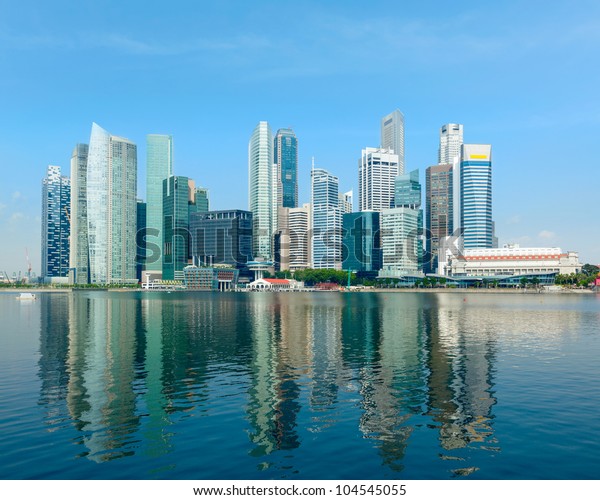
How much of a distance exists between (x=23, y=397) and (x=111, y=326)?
5923 centimetres

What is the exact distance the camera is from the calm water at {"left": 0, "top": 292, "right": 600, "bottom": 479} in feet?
84.6

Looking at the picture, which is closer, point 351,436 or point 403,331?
point 351,436

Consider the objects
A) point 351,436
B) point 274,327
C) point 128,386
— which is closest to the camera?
point 351,436

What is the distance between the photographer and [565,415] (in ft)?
114

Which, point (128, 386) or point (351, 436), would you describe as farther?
point (128, 386)

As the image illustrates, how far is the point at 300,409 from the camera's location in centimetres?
3638

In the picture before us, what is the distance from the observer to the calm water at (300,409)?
2580cm

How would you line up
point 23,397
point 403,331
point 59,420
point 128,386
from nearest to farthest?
1. point 59,420
2. point 23,397
3. point 128,386
4. point 403,331
